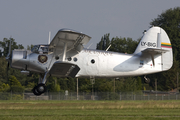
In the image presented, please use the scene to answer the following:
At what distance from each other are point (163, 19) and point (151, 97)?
37.2 meters

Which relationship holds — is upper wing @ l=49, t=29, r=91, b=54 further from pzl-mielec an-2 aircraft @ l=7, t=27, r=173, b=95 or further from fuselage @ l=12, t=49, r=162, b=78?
fuselage @ l=12, t=49, r=162, b=78

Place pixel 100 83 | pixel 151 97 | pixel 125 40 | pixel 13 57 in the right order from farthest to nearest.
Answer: pixel 125 40, pixel 100 83, pixel 151 97, pixel 13 57

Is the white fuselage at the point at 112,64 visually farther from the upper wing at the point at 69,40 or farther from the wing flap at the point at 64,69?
the upper wing at the point at 69,40

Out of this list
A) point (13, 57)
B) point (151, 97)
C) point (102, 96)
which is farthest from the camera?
point (151, 97)

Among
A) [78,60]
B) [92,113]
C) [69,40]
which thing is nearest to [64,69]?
[78,60]

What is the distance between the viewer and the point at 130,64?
58.2ft

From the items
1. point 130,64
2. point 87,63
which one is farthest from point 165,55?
point 87,63

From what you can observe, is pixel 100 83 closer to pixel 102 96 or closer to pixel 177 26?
pixel 102 96

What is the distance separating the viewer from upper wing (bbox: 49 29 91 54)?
47.4ft

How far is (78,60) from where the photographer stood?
16.6 m

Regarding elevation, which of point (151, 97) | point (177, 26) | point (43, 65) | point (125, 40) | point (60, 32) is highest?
point (177, 26)

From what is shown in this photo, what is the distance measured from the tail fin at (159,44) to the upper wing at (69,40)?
4588mm

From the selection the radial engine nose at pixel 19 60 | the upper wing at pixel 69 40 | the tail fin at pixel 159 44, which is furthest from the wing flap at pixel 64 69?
the tail fin at pixel 159 44

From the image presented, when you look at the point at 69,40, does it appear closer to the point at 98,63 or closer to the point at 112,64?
the point at 98,63
